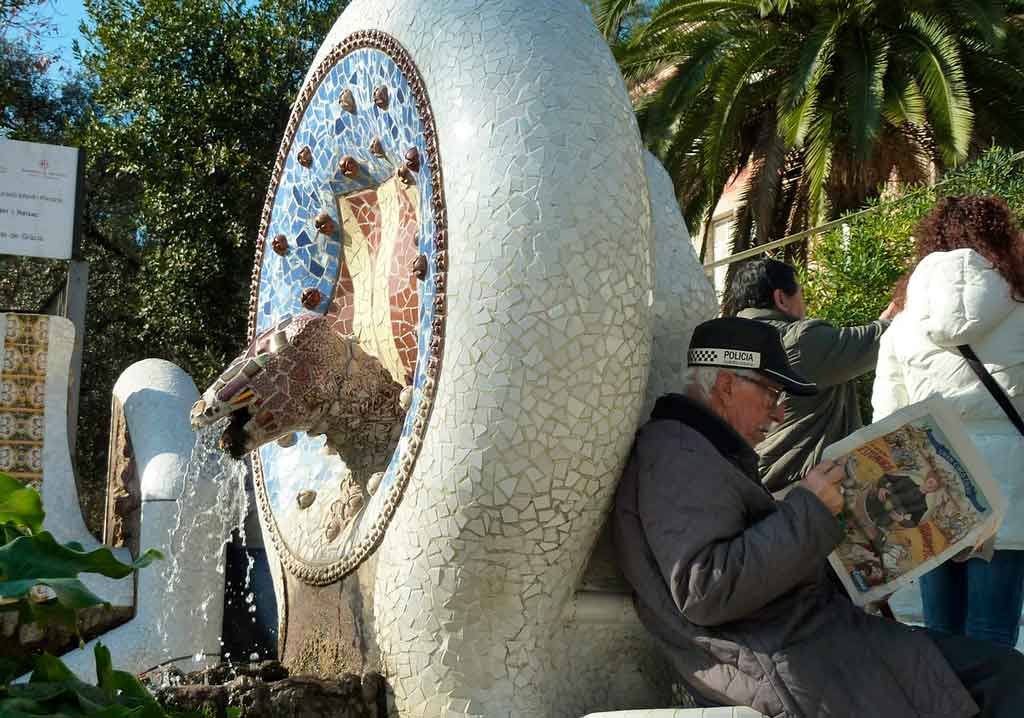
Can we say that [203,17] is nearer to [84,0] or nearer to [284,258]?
[84,0]

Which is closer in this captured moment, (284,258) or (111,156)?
(284,258)

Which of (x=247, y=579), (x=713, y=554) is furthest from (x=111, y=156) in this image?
(x=713, y=554)

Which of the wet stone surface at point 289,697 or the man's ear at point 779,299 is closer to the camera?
the wet stone surface at point 289,697

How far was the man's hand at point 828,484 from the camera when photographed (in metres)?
2.57

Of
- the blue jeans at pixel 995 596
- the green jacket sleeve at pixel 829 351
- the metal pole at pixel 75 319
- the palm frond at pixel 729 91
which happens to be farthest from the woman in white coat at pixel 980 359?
the palm frond at pixel 729 91

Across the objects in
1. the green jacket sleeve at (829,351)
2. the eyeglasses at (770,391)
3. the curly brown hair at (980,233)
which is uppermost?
the curly brown hair at (980,233)

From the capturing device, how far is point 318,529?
140 inches

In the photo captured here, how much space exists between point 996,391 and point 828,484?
3.96ft

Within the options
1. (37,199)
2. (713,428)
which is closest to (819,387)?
(713,428)

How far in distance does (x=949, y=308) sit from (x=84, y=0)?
14.3 m

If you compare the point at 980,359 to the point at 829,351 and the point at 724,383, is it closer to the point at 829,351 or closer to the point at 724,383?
the point at 829,351

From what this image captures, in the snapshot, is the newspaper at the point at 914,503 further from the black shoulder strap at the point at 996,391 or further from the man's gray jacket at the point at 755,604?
the black shoulder strap at the point at 996,391

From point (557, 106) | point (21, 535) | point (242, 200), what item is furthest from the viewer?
point (242, 200)

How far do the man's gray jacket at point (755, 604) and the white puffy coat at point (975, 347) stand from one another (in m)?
1.09
